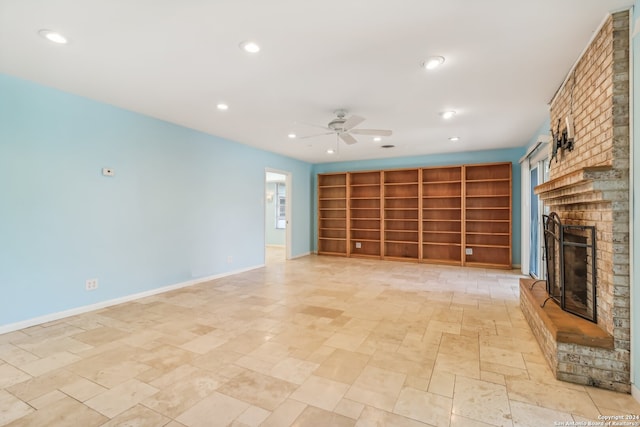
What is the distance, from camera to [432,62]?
8.87 feet

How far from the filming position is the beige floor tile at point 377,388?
1.93 metres

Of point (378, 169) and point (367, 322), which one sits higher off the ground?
point (378, 169)

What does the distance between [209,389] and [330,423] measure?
0.89 meters

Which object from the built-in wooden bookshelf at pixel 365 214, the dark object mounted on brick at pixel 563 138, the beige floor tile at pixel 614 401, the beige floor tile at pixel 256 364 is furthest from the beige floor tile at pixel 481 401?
the built-in wooden bookshelf at pixel 365 214

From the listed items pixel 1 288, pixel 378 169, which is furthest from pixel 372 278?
pixel 1 288

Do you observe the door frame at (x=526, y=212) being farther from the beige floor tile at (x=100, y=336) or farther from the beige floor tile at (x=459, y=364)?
the beige floor tile at (x=100, y=336)

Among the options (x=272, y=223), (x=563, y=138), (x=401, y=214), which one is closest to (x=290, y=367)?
(x=563, y=138)

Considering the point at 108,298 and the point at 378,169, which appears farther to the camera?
the point at 378,169

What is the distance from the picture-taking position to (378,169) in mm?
7645

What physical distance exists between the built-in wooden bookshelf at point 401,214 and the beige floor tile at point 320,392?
18.0ft

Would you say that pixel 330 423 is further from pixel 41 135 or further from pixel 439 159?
pixel 439 159

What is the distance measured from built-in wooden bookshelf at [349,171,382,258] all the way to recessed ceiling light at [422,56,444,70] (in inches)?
193

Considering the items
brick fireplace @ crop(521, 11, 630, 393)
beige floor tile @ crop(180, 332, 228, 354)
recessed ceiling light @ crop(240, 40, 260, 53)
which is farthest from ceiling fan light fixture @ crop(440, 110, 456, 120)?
beige floor tile @ crop(180, 332, 228, 354)

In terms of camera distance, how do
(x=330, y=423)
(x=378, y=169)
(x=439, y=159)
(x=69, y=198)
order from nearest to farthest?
(x=330, y=423) → (x=69, y=198) → (x=439, y=159) → (x=378, y=169)
